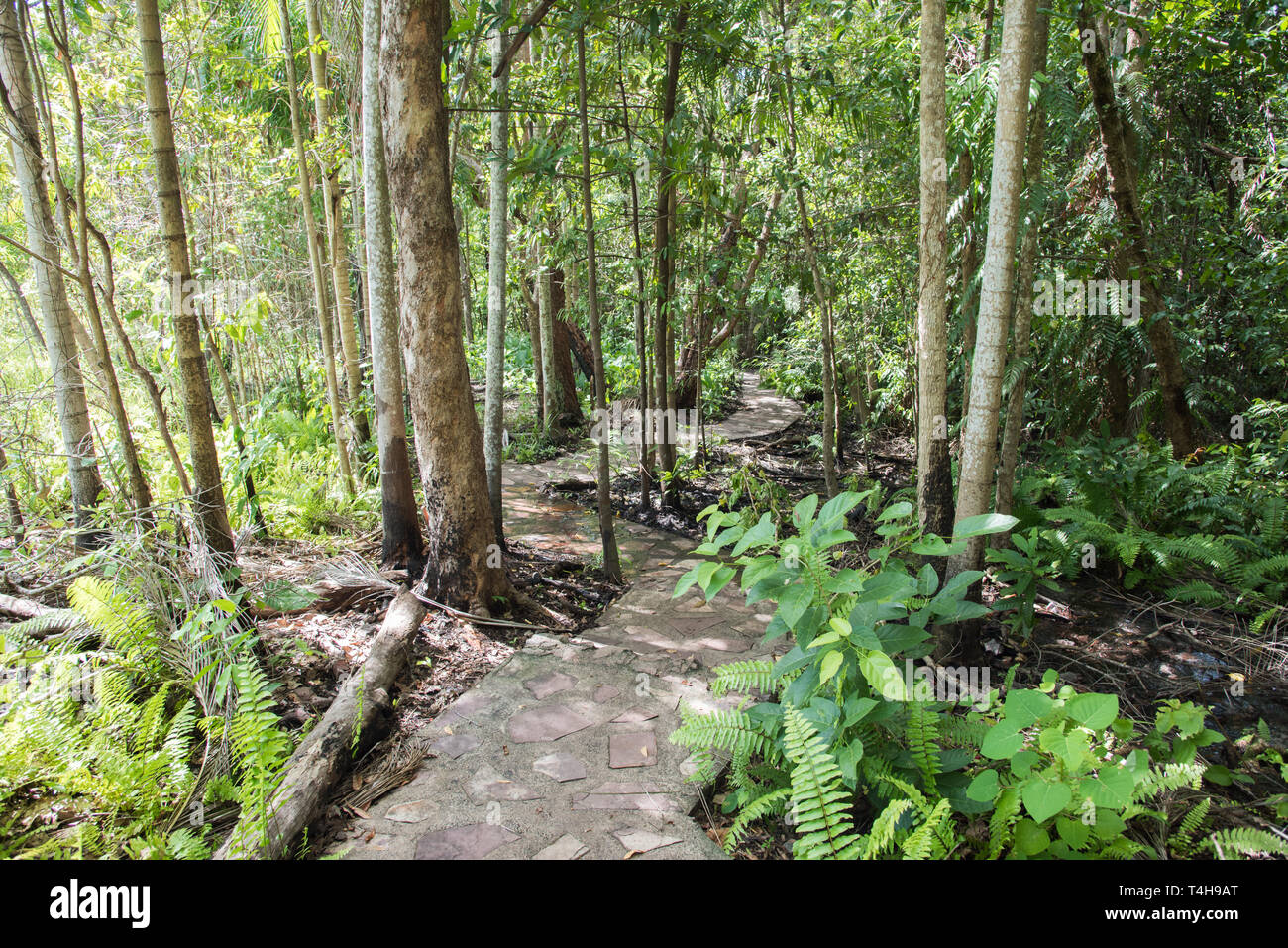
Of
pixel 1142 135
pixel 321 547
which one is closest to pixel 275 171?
pixel 321 547

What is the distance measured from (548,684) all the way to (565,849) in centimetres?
132

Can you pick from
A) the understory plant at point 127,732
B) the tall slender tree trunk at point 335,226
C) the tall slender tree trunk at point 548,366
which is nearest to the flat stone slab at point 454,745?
the understory plant at point 127,732

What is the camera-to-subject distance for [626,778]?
3.04 meters

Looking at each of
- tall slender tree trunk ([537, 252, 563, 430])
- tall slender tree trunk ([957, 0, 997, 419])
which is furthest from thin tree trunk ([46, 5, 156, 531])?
tall slender tree trunk ([537, 252, 563, 430])

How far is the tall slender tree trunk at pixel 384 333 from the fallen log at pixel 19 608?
1948 millimetres

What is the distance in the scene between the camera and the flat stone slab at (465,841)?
8.43 ft

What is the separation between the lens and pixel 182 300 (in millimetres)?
3521

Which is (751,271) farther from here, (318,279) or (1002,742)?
(1002,742)

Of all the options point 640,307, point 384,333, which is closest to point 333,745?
point 384,333

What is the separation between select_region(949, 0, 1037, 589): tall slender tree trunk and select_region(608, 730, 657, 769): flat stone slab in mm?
1881

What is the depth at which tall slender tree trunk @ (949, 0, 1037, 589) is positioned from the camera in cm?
330

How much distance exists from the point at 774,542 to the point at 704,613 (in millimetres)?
2537

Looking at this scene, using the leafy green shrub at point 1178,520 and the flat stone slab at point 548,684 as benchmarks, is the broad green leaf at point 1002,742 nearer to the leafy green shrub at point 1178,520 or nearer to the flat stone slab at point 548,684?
the flat stone slab at point 548,684

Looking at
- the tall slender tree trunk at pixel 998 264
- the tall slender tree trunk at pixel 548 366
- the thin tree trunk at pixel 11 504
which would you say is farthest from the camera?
the tall slender tree trunk at pixel 548 366
